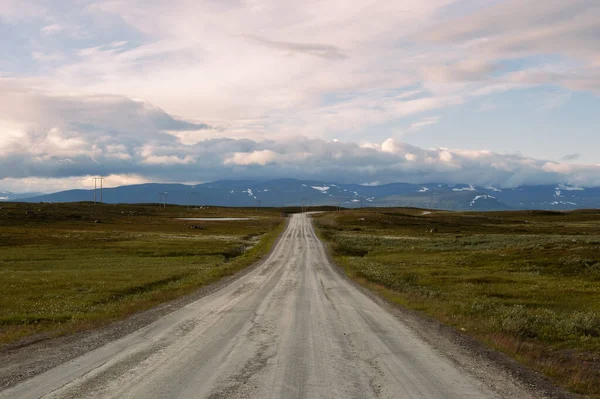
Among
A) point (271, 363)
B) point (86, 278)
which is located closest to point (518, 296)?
point (271, 363)

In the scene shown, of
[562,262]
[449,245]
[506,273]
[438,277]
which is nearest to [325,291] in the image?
[438,277]

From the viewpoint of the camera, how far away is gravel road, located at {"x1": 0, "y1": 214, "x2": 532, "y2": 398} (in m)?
11.0

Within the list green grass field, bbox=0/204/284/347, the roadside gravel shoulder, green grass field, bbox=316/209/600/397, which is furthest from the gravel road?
green grass field, bbox=0/204/284/347

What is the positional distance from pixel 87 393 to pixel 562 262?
→ 170 feet

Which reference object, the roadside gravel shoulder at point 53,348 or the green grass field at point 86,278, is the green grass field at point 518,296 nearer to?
the roadside gravel shoulder at point 53,348

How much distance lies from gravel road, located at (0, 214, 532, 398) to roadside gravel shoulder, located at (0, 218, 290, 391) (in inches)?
18.8

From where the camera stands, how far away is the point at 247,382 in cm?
1152

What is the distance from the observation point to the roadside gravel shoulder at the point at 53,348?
12.7 meters

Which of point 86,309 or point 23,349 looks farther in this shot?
point 86,309

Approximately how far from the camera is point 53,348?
51.8ft

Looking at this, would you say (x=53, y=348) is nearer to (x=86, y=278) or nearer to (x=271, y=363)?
(x=271, y=363)

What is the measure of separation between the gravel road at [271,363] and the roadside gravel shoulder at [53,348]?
1.57ft

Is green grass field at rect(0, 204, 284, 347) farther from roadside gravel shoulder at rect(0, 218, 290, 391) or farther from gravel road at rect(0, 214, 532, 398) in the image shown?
gravel road at rect(0, 214, 532, 398)

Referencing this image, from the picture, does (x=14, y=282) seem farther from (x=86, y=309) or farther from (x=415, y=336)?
(x=415, y=336)
